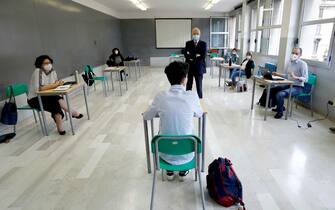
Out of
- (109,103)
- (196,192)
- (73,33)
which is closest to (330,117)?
(196,192)

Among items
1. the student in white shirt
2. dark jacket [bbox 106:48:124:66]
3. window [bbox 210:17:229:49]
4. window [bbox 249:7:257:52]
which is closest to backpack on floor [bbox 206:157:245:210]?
the student in white shirt

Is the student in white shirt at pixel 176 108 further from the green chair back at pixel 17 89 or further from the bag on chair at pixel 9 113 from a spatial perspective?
the green chair back at pixel 17 89

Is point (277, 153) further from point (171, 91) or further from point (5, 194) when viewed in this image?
point (5, 194)

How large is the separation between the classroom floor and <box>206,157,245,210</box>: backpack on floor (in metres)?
0.09

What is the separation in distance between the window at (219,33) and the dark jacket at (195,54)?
26.0 ft

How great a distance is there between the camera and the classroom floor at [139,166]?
6.49 ft

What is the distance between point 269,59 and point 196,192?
5.77 m

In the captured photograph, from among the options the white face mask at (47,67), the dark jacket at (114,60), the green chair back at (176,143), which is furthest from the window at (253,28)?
the green chair back at (176,143)

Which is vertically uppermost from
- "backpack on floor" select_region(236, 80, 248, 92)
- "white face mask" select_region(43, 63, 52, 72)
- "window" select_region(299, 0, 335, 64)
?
"window" select_region(299, 0, 335, 64)

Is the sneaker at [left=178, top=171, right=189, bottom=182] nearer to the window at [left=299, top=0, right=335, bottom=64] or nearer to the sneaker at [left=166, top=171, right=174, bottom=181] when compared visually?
the sneaker at [left=166, top=171, right=174, bottom=181]

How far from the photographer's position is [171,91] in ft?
5.85

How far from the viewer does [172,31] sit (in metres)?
11.8

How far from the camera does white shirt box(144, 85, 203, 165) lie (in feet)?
5.66

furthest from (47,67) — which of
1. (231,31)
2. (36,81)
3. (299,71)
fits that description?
(231,31)
